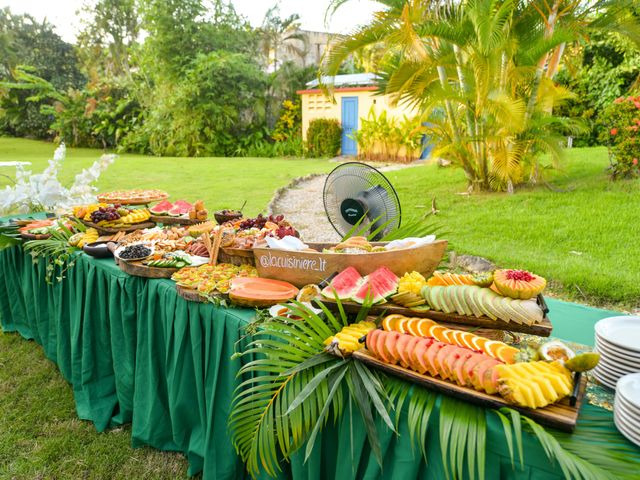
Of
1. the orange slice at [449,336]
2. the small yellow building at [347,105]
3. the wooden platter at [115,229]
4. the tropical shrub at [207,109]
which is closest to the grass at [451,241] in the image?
the wooden platter at [115,229]

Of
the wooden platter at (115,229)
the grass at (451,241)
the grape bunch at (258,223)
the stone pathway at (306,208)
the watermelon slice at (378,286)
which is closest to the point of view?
the watermelon slice at (378,286)

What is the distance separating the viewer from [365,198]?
2871 mm

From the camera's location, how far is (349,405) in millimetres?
1582

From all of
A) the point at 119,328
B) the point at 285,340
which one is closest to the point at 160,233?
the point at 119,328

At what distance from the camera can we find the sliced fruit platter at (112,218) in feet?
11.2

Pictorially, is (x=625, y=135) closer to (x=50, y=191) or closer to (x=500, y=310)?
(x=500, y=310)

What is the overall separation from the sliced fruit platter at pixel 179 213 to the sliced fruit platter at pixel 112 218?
10 centimetres

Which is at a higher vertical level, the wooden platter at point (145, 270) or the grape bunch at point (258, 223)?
the grape bunch at point (258, 223)

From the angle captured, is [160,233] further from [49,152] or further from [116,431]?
[49,152]

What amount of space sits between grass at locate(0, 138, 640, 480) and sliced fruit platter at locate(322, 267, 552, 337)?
5.17 ft

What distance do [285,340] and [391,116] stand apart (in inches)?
639

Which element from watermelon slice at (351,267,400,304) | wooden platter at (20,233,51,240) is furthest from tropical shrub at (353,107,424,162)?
watermelon slice at (351,267,400,304)

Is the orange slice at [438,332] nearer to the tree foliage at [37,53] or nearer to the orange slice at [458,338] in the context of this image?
the orange slice at [458,338]

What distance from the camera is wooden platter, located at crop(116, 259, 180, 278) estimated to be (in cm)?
255
